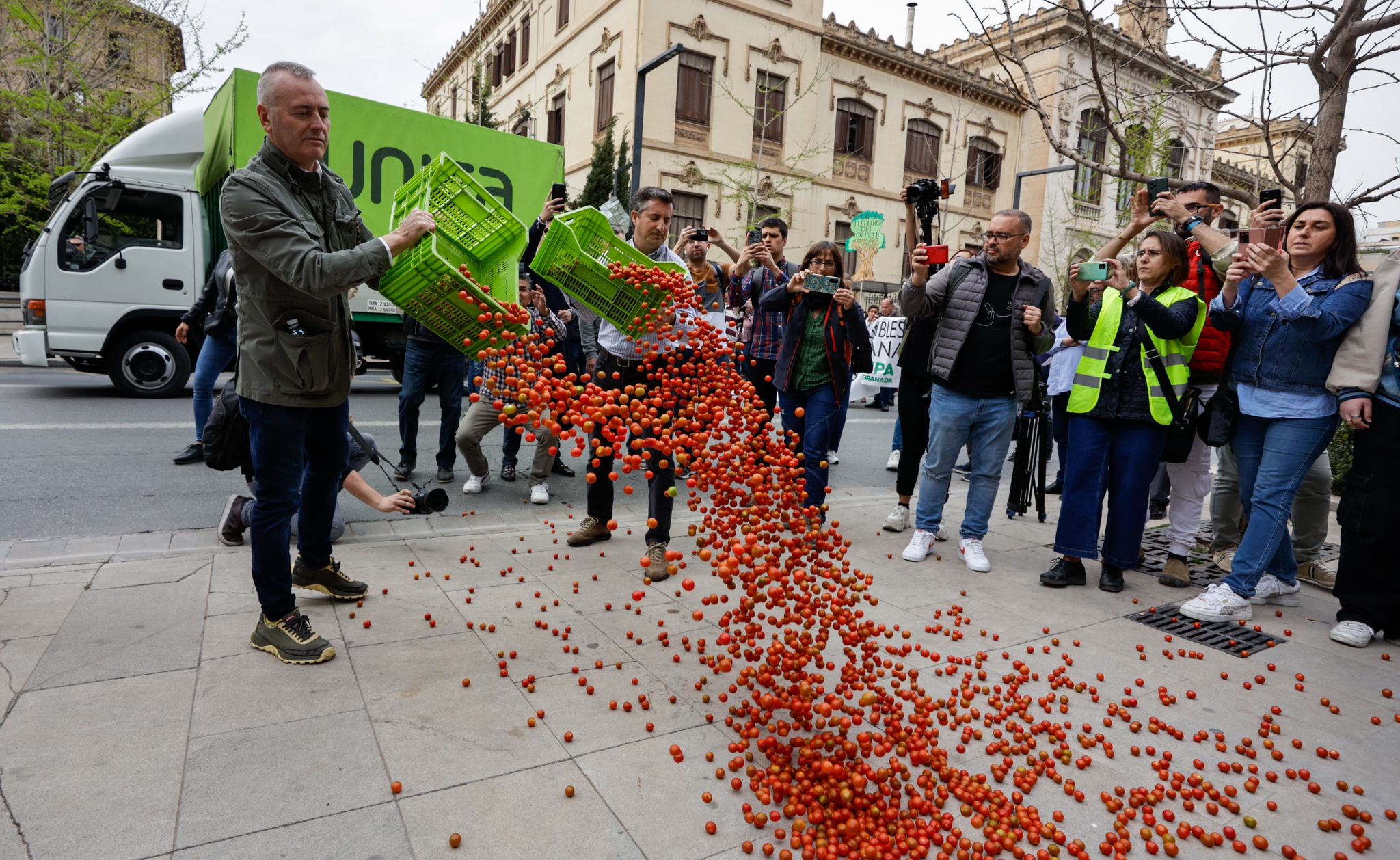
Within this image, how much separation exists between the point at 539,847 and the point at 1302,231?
5159 mm

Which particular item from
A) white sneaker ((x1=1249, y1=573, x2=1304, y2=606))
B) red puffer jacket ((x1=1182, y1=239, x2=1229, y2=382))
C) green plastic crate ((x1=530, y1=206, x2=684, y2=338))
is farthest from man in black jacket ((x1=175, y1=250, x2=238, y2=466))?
white sneaker ((x1=1249, y1=573, x2=1304, y2=606))

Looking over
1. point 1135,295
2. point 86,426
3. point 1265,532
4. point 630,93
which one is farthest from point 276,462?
point 630,93

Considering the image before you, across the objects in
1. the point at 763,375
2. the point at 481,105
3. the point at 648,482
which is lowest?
the point at 648,482

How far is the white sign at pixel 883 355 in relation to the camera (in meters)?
13.5

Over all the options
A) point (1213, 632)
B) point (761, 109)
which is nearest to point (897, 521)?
point (1213, 632)

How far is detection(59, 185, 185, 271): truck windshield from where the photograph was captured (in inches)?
390

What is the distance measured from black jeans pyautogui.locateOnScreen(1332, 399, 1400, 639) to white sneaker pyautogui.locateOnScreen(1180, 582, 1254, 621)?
19.9 inches

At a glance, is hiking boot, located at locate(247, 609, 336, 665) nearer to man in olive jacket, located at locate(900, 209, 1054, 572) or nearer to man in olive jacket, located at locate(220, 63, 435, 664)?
man in olive jacket, located at locate(220, 63, 435, 664)

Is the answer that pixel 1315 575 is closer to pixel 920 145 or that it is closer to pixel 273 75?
pixel 273 75

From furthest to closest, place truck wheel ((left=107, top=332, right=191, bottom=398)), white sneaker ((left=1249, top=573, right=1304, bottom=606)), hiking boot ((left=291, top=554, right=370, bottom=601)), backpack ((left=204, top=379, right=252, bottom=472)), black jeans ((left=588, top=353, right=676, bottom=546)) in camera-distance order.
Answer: truck wheel ((left=107, top=332, right=191, bottom=398))
white sneaker ((left=1249, top=573, right=1304, bottom=606))
black jeans ((left=588, top=353, right=676, bottom=546))
backpack ((left=204, top=379, right=252, bottom=472))
hiking boot ((left=291, top=554, right=370, bottom=601))

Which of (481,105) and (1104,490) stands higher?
(481,105)

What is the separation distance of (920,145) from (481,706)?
29700 mm

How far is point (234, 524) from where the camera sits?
4.82 metres

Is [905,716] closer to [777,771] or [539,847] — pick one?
[777,771]
